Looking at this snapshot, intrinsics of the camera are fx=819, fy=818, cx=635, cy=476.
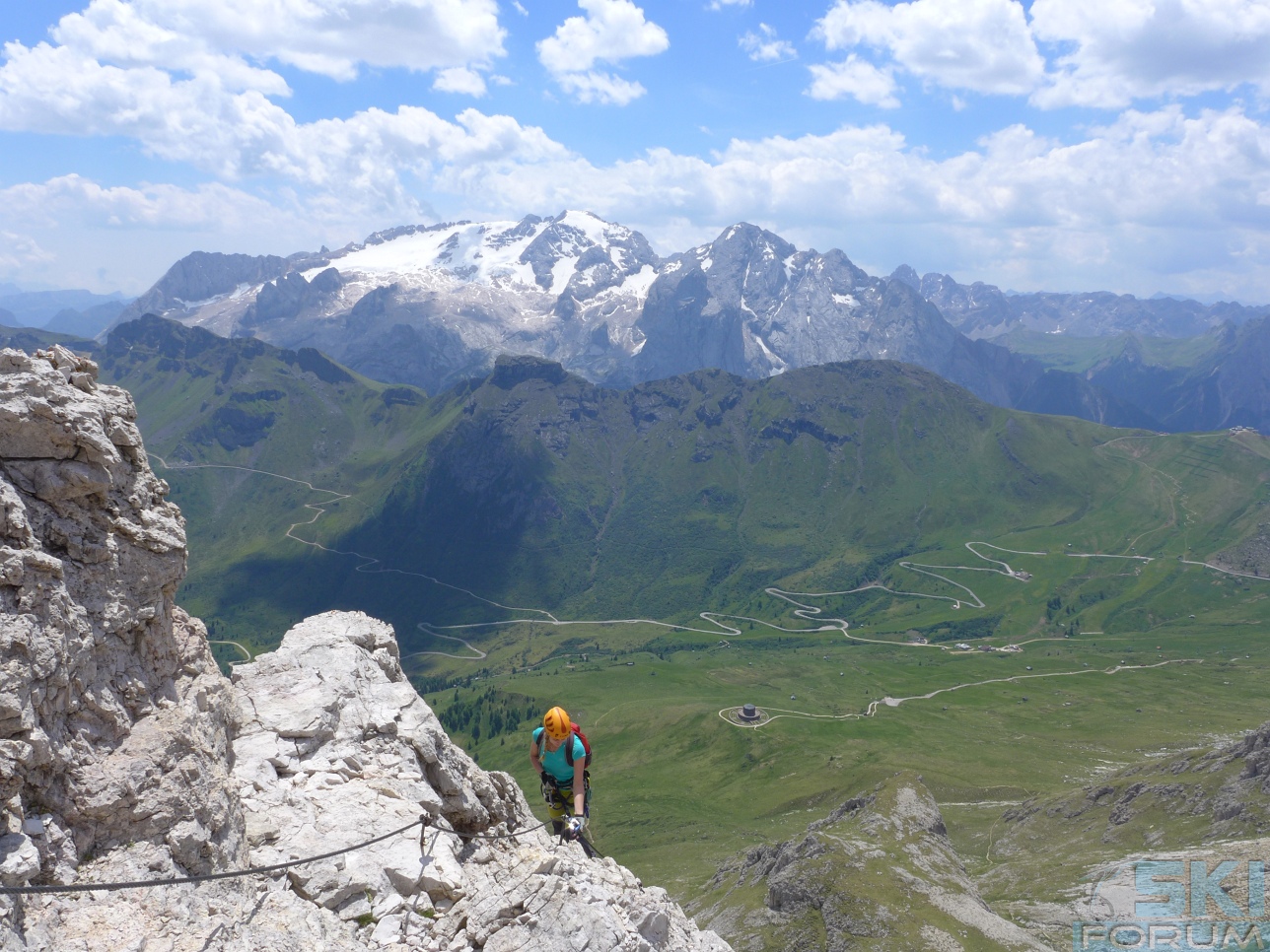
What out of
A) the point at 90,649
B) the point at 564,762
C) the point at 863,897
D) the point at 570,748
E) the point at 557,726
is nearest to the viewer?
the point at 90,649

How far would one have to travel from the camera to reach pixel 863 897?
300 feet

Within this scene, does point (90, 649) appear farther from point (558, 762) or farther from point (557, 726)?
point (558, 762)

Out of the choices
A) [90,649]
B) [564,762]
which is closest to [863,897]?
[564,762]

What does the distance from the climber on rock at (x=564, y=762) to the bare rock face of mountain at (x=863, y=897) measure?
68318mm

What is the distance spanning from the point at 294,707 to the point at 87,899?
12.3m

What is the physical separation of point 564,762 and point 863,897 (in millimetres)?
76772

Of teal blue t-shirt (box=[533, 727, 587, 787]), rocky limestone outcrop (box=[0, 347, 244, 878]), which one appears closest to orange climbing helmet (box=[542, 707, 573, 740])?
teal blue t-shirt (box=[533, 727, 587, 787])

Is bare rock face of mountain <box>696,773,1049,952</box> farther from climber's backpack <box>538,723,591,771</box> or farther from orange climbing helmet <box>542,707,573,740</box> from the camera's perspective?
orange climbing helmet <box>542,707,573,740</box>

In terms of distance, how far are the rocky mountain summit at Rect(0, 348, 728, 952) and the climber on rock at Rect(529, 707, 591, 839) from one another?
147cm

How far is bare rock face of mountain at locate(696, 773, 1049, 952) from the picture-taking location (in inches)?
3351

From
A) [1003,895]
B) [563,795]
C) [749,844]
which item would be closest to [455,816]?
[563,795]

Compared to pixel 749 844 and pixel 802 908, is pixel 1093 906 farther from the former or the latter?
pixel 749 844

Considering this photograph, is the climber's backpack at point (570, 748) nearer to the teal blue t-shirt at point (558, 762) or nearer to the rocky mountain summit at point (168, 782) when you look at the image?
the teal blue t-shirt at point (558, 762)

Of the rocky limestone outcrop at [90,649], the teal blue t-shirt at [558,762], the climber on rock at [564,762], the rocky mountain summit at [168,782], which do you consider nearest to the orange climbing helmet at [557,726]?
the climber on rock at [564,762]
